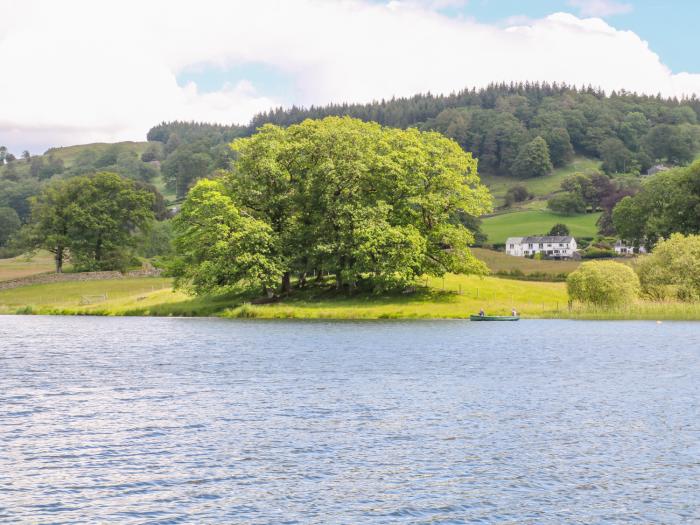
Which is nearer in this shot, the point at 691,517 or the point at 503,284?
the point at 691,517

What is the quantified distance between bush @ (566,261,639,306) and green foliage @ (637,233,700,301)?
4.01 meters

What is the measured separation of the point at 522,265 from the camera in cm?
14200

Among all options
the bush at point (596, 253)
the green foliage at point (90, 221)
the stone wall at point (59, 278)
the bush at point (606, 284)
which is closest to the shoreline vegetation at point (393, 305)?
the bush at point (606, 284)

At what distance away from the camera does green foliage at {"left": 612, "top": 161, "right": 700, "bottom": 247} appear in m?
142

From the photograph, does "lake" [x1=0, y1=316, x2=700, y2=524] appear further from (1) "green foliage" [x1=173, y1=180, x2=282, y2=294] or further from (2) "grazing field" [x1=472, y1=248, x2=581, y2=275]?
(2) "grazing field" [x1=472, y1=248, x2=581, y2=275]

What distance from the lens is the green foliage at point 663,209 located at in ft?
466

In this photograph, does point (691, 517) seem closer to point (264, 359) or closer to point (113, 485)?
point (113, 485)

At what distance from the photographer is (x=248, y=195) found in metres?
105

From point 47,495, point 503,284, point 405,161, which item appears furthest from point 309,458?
point 503,284

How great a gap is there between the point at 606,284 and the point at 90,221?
10412 cm

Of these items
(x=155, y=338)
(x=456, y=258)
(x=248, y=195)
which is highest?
(x=248, y=195)

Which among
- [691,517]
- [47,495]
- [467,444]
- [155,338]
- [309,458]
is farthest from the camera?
[155,338]

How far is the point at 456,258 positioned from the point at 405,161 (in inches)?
559

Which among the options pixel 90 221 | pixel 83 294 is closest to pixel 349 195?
pixel 83 294
